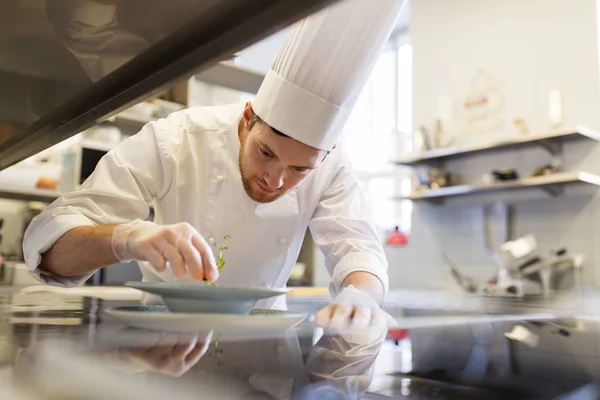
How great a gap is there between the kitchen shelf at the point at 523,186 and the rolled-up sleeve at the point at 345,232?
1640 millimetres

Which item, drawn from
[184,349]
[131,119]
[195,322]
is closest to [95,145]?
[131,119]

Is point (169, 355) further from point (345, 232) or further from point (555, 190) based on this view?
point (555, 190)

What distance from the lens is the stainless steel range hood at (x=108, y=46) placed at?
1.73 ft

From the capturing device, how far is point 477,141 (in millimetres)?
3455

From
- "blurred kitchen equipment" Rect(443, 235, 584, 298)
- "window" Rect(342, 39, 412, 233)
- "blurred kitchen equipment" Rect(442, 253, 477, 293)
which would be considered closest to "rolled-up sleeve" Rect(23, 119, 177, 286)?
"blurred kitchen equipment" Rect(443, 235, 584, 298)

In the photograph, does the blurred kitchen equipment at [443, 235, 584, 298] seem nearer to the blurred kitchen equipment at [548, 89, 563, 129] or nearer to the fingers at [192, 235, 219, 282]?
the blurred kitchen equipment at [548, 89, 563, 129]

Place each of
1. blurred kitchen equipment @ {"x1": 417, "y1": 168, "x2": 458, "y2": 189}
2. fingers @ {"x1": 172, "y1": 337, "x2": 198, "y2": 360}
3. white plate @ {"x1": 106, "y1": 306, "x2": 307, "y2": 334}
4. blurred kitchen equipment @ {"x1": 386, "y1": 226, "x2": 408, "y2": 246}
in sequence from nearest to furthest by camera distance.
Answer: fingers @ {"x1": 172, "y1": 337, "x2": 198, "y2": 360} → white plate @ {"x1": 106, "y1": 306, "x2": 307, "y2": 334} → blurred kitchen equipment @ {"x1": 417, "y1": 168, "x2": 458, "y2": 189} → blurred kitchen equipment @ {"x1": 386, "y1": 226, "x2": 408, "y2": 246}

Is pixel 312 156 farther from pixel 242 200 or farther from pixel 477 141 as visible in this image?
pixel 477 141

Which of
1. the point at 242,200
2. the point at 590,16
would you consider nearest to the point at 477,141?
the point at 590,16

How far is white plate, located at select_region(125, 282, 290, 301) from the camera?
734 millimetres

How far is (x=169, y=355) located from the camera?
1.50ft

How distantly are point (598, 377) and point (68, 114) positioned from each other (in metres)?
0.81

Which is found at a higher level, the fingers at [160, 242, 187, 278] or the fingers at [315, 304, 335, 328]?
the fingers at [160, 242, 187, 278]

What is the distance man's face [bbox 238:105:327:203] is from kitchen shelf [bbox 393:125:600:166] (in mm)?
1993
